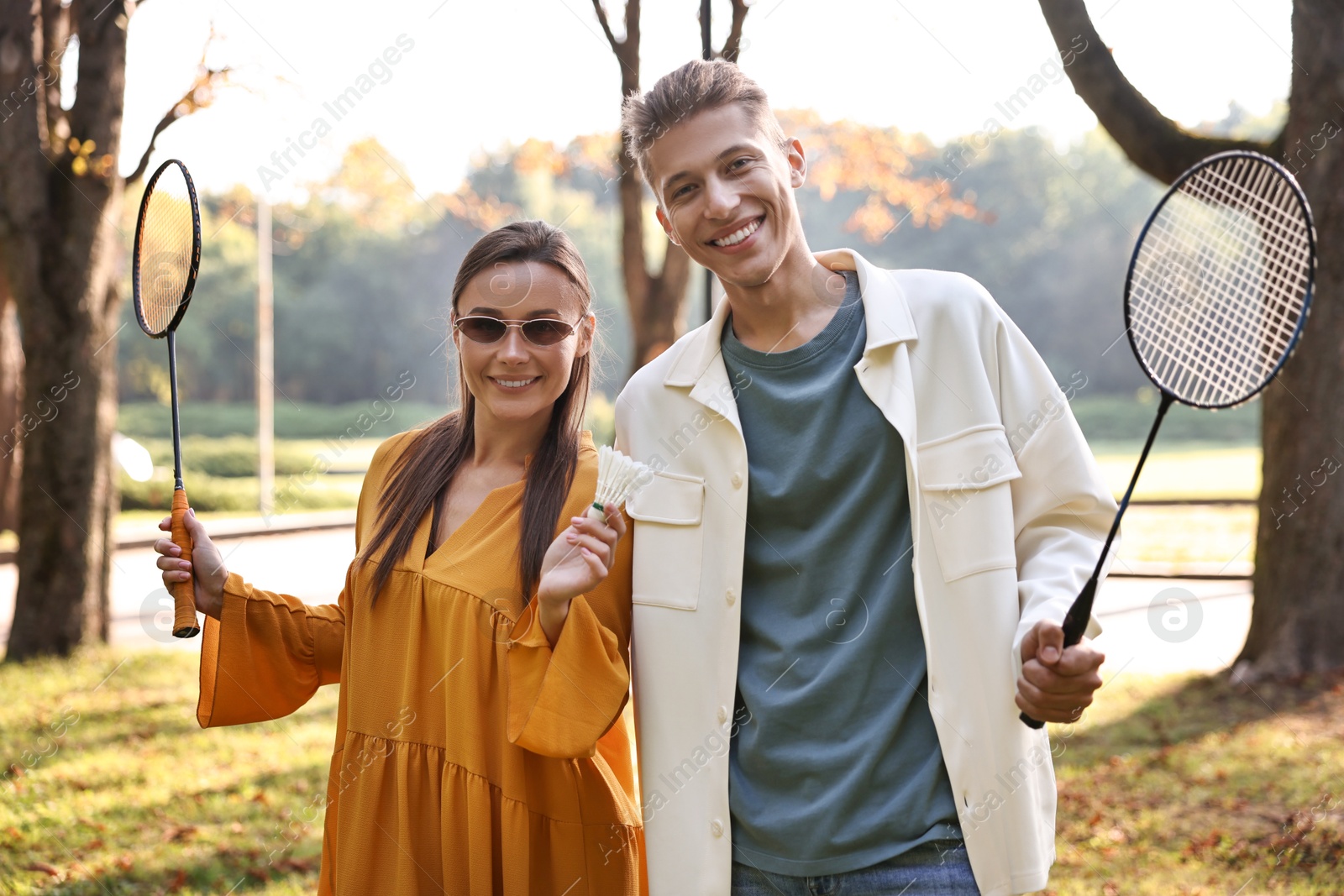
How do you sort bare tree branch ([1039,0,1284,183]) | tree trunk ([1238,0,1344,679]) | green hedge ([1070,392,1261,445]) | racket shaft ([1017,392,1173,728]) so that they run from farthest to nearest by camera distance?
green hedge ([1070,392,1261,445]) < bare tree branch ([1039,0,1284,183]) < tree trunk ([1238,0,1344,679]) < racket shaft ([1017,392,1173,728])

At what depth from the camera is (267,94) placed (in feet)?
31.4

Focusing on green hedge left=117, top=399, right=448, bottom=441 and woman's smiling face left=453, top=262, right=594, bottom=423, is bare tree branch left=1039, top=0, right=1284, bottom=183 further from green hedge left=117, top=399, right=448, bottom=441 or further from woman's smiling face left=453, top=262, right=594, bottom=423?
green hedge left=117, top=399, right=448, bottom=441

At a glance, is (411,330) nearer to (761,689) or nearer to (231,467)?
(231,467)

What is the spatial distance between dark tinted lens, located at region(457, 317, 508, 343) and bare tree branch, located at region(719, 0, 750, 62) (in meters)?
4.40

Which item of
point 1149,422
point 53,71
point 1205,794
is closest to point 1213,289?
point 1205,794

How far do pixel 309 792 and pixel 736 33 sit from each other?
5026 mm

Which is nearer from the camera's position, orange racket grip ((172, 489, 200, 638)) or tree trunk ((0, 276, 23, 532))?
orange racket grip ((172, 489, 200, 638))

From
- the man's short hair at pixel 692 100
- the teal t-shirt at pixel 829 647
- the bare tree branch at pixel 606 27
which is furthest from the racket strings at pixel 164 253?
the bare tree branch at pixel 606 27

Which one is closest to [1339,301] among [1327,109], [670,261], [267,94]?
[1327,109]

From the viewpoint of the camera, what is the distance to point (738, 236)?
8.03 feet

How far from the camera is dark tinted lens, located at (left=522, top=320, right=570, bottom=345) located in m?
2.81

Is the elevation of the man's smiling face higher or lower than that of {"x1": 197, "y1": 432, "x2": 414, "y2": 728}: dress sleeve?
higher

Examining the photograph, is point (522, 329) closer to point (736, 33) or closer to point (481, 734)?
point (481, 734)

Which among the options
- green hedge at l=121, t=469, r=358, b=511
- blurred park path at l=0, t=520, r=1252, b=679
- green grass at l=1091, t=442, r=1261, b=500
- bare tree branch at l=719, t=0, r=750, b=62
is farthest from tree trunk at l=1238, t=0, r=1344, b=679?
green hedge at l=121, t=469, r=358, b=511
